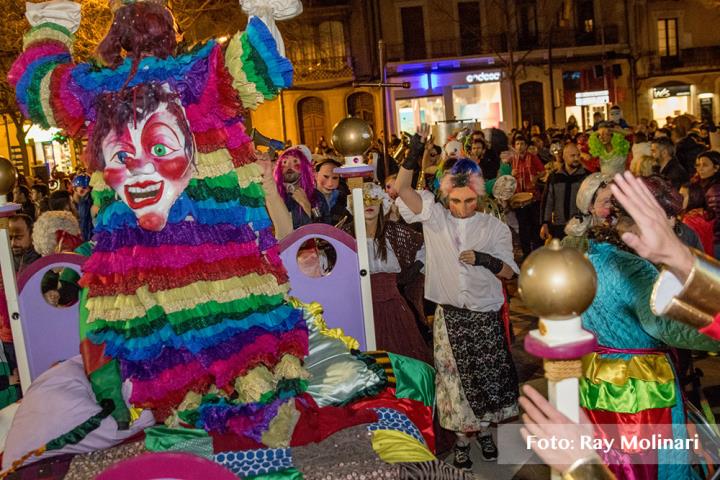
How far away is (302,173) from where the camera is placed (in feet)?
18.2

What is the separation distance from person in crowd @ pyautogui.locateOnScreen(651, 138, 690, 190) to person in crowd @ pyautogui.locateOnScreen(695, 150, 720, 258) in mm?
177

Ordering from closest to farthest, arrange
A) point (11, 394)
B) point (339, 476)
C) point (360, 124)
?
point (339, 476) < point (360, 124) < point (11, 394)

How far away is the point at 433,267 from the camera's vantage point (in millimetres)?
4582

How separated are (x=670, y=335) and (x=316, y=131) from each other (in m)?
28.4

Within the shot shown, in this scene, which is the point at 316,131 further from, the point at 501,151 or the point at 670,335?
the point at 670,335

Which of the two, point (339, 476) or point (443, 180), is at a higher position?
point (443, 180)

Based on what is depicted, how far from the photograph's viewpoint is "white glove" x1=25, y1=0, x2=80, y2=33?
119 inches

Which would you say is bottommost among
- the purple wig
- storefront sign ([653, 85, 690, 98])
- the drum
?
the drum

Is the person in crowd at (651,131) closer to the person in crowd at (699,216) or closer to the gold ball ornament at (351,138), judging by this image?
the person in crowd at (699,216)

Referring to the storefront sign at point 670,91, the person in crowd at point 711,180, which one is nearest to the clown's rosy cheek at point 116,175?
the person in crowd at point 711,180

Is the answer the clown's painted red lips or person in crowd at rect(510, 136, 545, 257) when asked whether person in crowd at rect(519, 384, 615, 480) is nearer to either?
the clown's painted red lips

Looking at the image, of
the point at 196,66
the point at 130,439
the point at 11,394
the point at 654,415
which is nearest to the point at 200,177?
the point at 196,66

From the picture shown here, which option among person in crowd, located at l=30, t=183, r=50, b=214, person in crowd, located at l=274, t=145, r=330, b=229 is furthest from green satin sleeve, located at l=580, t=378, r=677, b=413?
person in crowd, located at l=30, t=183, r=50, b=214

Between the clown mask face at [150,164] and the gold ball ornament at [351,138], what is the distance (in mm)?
1272
